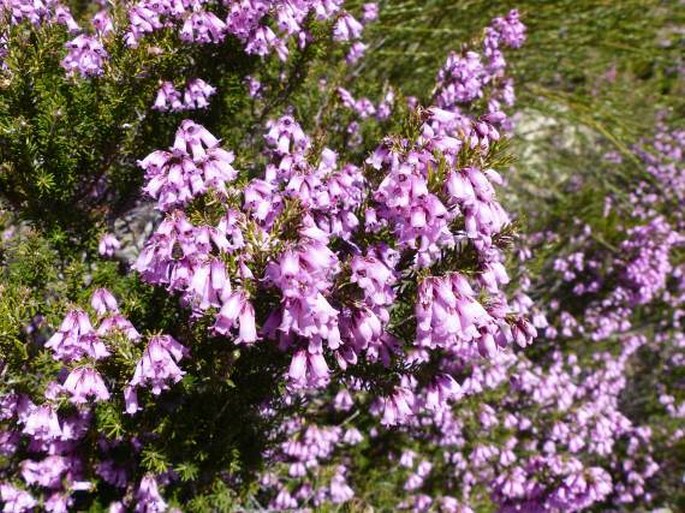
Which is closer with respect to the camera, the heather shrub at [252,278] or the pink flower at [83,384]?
the heather shrub at [252,278]

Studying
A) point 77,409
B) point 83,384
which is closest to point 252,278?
point 83,384

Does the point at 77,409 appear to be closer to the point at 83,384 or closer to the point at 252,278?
the point at 83,384

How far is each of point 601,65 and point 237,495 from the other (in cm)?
638

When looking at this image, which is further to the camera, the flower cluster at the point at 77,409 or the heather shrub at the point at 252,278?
the flower cluster at the point at 77,409

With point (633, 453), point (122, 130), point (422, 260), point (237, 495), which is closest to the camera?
point (422, 260)

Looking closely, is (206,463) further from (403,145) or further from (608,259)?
(608,259)

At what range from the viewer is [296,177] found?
2059 mm

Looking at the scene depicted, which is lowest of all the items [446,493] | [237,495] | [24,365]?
[446,493]

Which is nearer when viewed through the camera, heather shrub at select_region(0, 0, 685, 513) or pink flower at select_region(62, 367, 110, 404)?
heather shrub at select_region(0, 0, 685, 513)

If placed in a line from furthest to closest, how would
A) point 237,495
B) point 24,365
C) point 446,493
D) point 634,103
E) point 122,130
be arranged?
point 634,103 → point 446,493 → point 237,495 → point 122,130 → point 24,365

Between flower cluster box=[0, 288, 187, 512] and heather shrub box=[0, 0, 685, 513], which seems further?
flower cluster box=[0, 288, 187, 512]

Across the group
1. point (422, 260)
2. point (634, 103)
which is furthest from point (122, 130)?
point (634, 103)

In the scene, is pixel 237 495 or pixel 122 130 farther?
pixel 237 495

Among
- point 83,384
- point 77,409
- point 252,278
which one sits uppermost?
point 252,278
